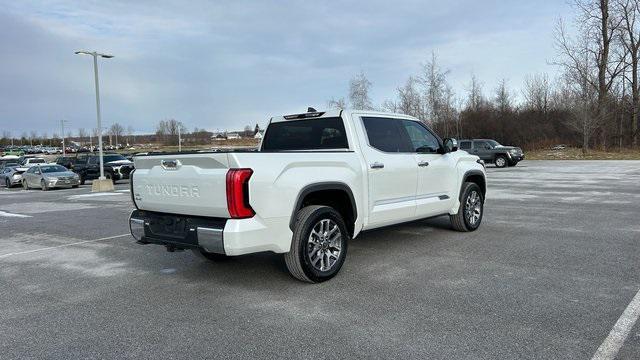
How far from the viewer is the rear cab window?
6103 millimetres

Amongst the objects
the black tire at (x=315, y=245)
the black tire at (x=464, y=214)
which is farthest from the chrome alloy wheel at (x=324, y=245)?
the black tire at (x=464, y=214)

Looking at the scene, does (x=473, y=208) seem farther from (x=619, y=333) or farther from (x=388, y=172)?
(x=619, y=333)

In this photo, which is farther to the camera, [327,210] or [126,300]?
[327,210]

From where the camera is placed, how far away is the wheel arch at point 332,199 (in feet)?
16.4

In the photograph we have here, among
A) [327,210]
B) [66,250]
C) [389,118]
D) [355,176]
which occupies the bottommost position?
[66,250]

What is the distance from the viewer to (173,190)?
16.4 feet

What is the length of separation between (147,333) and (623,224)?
825cm

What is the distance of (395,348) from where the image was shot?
142 inches

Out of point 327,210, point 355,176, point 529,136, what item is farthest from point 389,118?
point 529,136

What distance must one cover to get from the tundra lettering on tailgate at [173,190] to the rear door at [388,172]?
211 centimetres

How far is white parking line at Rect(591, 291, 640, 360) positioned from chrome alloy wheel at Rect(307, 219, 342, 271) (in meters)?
2.69

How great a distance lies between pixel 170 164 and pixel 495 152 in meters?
27.8

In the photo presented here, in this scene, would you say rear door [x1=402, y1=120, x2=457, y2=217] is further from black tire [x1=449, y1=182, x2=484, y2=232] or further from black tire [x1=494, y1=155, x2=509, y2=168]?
black tire [x1=494, y1=155, x2=509, y2=168]

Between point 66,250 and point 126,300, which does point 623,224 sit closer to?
point 126,300
